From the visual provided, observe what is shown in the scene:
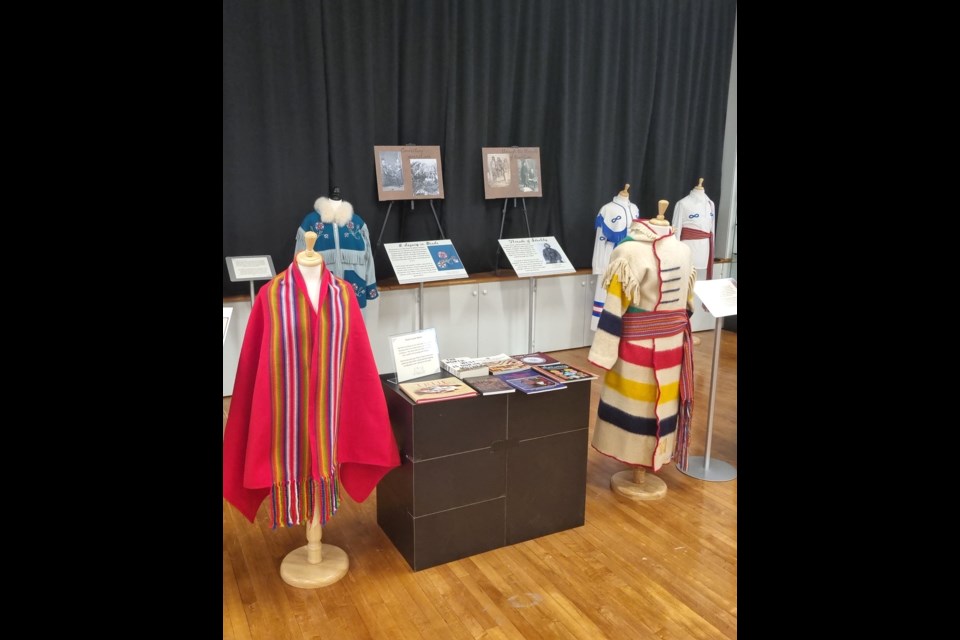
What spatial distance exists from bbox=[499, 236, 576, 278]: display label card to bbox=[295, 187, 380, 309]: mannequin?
1.15 metres

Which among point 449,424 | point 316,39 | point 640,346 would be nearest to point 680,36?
point 316,39

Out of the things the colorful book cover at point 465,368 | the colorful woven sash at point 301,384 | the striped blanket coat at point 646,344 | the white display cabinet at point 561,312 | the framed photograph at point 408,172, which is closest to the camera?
the colorful woven sash at point 301,384

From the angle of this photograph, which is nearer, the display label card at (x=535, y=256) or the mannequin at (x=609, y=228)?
the display label card at (x=535, y=256)

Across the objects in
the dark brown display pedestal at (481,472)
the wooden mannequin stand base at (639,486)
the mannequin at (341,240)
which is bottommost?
the wooden mannequin stand base at (639,486)

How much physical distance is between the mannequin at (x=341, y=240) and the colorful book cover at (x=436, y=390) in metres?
1.95

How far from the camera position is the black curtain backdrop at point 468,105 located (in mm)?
4734

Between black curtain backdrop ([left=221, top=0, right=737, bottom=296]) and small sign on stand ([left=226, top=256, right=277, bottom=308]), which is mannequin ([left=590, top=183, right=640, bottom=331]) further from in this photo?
small sign on stand ([left=226, top=256, right=277, bottom=308])

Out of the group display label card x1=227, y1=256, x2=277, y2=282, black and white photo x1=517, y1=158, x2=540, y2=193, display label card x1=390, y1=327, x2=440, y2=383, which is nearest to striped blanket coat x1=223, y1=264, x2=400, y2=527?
display label card x1=390, y1=327, x2=440, y2=383

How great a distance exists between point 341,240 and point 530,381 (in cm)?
227

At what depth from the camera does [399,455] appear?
2.54 m

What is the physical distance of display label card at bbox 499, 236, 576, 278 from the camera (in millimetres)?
5218

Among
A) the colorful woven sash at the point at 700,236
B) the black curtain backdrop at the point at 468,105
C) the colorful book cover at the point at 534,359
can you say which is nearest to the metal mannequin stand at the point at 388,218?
the black curtain backdrop at the point at 468,105

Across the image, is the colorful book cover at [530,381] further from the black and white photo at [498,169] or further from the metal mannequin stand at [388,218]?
the black and white photo at [498,169]

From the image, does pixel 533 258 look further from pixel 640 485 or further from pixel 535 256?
pixel 640 485
